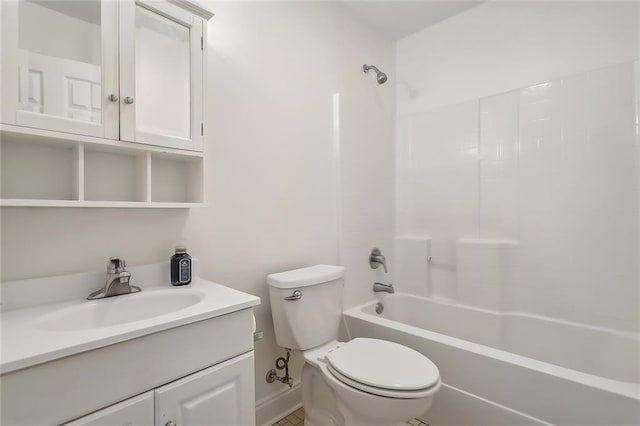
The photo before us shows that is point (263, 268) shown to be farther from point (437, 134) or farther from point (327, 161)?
point (437, 134)

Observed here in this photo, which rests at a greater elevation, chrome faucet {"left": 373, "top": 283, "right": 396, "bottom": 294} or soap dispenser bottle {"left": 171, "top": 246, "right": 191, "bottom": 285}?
soap dispenser bottle {"left": 171, "top": 246, "right": 191, "bottom": 285}

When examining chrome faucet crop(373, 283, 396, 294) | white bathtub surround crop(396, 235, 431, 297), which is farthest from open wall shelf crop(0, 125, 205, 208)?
white bathtub surround crop(396, 235, 431, 297)

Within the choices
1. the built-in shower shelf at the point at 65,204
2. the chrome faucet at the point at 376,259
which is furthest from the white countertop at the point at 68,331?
the chrome faucet at the point at 376,259

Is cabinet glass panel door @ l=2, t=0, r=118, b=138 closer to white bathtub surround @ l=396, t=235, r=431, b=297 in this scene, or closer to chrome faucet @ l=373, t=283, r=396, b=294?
chrome faucet @ l=373, t=283, r=396, b=294

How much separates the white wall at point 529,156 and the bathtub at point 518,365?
0.10 m

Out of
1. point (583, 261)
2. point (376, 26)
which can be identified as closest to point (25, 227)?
point (376, 26)

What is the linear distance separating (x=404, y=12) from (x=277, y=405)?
257 cm

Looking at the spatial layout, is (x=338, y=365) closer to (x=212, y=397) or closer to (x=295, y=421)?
(x=212, y=397)

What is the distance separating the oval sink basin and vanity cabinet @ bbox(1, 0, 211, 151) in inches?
21.0

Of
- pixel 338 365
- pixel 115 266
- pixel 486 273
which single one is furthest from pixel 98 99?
pixel 486 273

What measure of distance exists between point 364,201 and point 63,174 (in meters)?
1.60

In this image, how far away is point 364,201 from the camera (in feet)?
6.93

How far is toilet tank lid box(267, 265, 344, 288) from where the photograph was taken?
54.1 inches

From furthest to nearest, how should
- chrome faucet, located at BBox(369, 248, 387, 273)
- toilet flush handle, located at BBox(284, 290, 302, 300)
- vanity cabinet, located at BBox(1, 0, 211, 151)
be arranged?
1. chrome faucet, located at BBox(369, 248, 387, 273)
2. toilet flush handle, located at BBox(284, 290, 302, 300)
3. vanity cabinet, located at BBox(1, 0, 211, 151)
